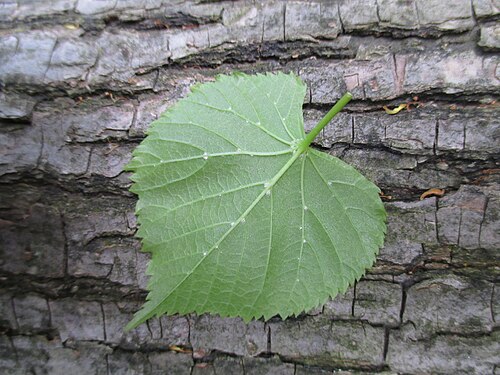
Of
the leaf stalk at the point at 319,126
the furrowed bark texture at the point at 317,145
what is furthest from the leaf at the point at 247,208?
the furrowed bark texture at the point at 317,145

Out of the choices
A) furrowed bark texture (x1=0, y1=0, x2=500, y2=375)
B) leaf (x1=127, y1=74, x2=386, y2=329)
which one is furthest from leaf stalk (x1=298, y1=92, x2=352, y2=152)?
furrowed bark texture (x1=0, y1=0, x2=500, y2=375)

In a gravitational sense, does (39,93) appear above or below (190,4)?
→ below

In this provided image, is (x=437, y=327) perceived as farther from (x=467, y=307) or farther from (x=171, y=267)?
(x=171, y=267)

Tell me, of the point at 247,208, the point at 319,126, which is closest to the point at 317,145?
the point at 319,126

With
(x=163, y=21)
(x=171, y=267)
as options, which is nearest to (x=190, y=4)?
(x=163, y=21)

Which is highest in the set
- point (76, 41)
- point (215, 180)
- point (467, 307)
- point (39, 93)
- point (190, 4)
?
point (190, 4)

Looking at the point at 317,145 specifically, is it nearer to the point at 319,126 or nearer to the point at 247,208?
the point at 319,126

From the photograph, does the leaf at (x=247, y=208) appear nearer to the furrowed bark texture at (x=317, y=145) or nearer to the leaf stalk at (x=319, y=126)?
the leaf stalk at (x=319, y=126)
